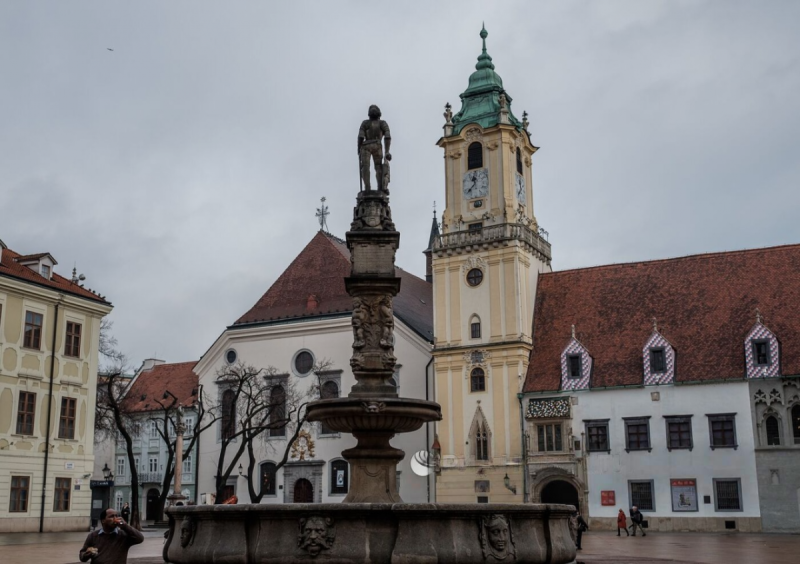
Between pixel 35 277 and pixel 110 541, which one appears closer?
pixel 110 541

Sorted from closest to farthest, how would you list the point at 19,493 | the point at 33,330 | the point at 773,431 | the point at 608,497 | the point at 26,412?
the point at 19,493 → the point at 26,412 → the point at 33,330 → the point at 773,431 → the point at 608,497

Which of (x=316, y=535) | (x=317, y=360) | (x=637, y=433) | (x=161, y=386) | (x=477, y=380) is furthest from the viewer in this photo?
(x=161, y=386)

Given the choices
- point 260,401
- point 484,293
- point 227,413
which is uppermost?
point 484,293

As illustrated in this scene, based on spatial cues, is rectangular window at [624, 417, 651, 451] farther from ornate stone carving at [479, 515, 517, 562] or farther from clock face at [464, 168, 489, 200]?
ornate stone carving at [479, 515, 517, 562]

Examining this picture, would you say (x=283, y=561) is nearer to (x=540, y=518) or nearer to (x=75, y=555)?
(x=540, y=518)

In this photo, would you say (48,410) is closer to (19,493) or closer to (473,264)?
(19,493)

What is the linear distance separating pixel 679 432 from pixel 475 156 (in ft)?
59.1

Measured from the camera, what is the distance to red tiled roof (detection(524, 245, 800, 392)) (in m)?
41.9

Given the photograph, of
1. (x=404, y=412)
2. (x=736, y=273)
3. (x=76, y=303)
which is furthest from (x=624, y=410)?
(x=404, y=412)

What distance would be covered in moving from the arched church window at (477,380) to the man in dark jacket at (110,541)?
37.5 meters

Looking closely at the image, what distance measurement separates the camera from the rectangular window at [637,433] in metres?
42.0

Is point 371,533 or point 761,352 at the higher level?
point 761,352

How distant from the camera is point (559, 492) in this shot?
43625mm

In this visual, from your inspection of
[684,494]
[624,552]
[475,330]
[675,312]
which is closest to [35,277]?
[475,330]
